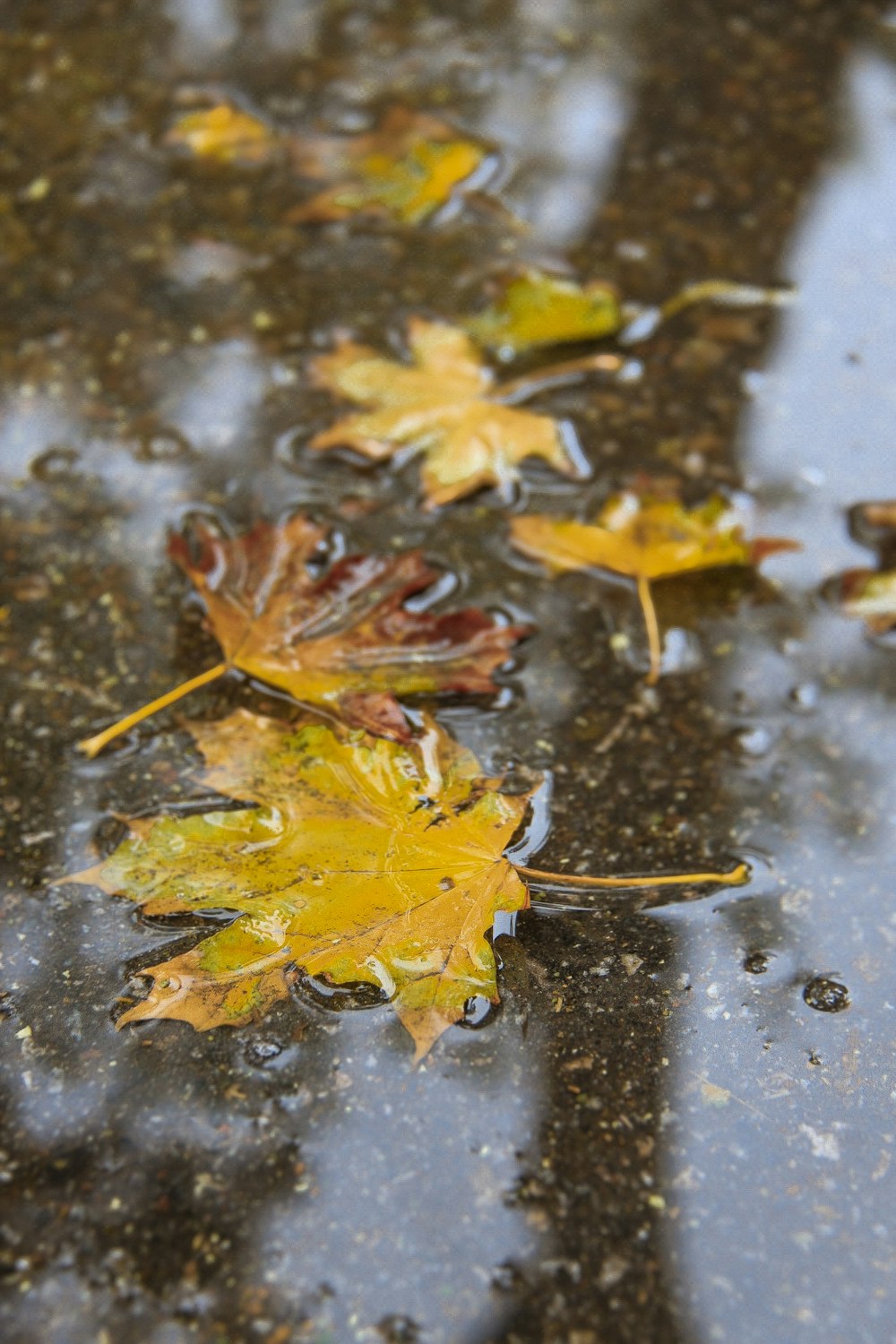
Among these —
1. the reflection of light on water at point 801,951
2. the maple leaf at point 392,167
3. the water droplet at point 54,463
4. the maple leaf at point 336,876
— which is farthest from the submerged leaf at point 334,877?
the maple leaf at point 392,167

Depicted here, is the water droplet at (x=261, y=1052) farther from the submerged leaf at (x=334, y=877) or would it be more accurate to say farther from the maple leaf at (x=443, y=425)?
the maple leaf at (x=443, y=425)

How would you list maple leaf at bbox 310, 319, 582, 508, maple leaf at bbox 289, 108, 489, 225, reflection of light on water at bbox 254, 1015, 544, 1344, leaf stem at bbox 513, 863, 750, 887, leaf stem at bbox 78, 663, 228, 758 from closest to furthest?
reflection of light on water at bbox 254, 1015, 544, 1344
leaf stem at bbox 513, 863, 750, 887
leaf stem at bbox 78, 663, 228, 758
maple leaf at bbox 310, 319, 582, 508
maple leaf at bbox 289, 108, 489, 225

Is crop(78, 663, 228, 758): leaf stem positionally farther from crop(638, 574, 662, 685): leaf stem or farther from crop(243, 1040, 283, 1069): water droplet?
crop(638, 574, 662, 685): leaf stem

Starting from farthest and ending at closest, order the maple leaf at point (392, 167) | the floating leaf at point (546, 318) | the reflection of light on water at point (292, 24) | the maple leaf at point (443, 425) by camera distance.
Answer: the reflection of light on water at point (292, 24) → the maple leaf at point (392, 167) → the floating leaf at point (546, 318) → the maple leaf at point (443, 425)

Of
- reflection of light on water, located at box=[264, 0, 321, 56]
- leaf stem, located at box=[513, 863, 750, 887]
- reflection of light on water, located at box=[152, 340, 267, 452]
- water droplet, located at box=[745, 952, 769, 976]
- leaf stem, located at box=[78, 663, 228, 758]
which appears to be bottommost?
water droplet, located at box=[745, 952, 769, 976]

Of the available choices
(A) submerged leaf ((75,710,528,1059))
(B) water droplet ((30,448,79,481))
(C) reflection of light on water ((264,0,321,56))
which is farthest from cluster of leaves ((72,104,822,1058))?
(C) reflection of light on water ((264,0,321,56))

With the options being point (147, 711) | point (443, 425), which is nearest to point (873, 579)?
point (443, 425)
